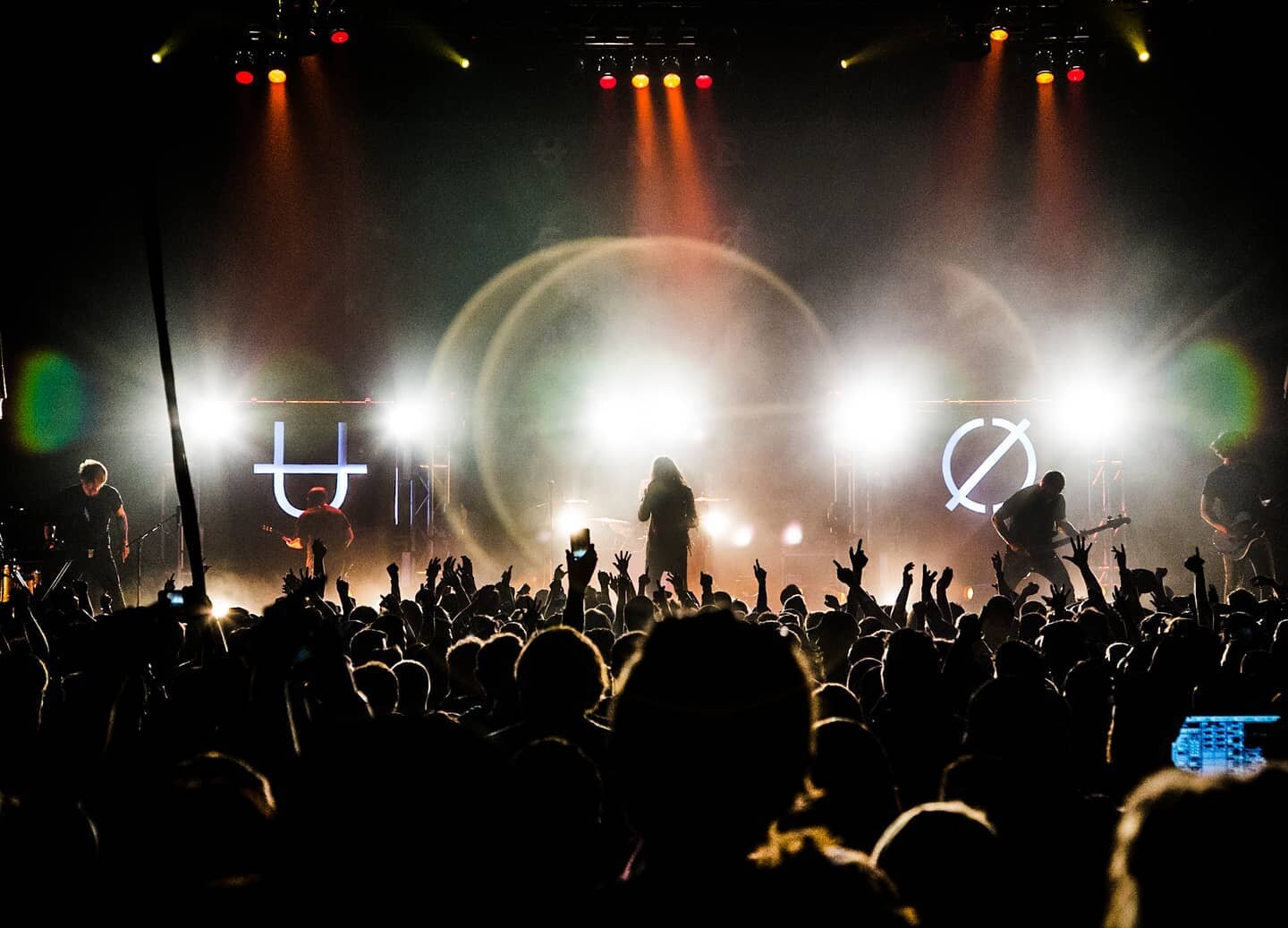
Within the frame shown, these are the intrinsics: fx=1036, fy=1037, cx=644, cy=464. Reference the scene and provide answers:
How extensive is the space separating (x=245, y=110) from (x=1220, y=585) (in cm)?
1484

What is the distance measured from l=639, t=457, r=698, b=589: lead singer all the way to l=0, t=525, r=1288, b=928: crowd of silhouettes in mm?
6177

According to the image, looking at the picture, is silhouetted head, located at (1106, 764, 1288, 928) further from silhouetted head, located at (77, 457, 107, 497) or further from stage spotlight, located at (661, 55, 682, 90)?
stage spotlight, located at (661, 55, 682, 90)

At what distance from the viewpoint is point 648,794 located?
1.29m

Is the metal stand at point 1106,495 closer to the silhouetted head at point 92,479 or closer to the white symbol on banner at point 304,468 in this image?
the white symbol on banner at point 304,468

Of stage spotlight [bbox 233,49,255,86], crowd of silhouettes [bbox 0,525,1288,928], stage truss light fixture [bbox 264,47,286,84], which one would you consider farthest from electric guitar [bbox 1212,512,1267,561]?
stage spotlight [bbox 233,49,255,86]

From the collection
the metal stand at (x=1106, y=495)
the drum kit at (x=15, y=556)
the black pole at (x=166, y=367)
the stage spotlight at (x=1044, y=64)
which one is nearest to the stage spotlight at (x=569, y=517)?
the drum kit at (x=15, y=556)

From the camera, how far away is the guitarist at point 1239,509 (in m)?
10.6

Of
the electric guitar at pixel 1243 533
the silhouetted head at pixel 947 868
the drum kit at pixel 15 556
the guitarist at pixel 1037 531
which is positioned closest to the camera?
the silhouetted head at pixel 947 868

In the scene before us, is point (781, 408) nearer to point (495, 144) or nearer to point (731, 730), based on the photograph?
point (495, 144)

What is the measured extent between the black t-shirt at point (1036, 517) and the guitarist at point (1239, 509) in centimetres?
170

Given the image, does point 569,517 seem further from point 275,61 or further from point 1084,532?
point 275,61

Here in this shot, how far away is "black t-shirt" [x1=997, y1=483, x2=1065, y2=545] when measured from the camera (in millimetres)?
10547

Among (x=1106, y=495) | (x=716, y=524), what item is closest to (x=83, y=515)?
(x=716, y=524)

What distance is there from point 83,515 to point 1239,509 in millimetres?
11562
